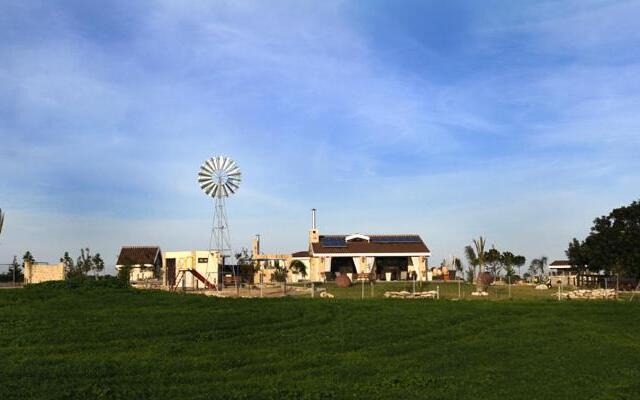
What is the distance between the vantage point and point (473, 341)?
20.2m

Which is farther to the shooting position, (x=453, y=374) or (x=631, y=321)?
(x=631, y=321)

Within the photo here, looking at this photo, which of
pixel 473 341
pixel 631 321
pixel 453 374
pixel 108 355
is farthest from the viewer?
pixel 631 321

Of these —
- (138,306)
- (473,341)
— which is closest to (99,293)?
(138,306)

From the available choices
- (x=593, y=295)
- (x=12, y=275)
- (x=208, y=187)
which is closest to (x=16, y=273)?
(x=12, y=275)

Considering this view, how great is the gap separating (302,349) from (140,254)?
58807 mm

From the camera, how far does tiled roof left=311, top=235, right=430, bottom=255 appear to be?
6988cm

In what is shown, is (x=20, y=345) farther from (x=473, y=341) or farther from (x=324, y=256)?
(x=324, y=256)

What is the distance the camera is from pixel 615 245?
187 feet

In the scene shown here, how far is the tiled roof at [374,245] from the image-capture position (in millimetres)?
69875

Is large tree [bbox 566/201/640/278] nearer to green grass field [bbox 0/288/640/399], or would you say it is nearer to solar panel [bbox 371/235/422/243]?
solar panel [bbox 371/235/422/243]

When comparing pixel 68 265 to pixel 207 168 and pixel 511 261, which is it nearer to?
pixel 207 168

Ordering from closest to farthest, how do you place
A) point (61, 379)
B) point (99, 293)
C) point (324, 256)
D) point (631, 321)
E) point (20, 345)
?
point (61, 379), point (20, 345), point (631, 321), point (99, 293), point (324, 256)

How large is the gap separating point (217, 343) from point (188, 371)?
3.61 metres

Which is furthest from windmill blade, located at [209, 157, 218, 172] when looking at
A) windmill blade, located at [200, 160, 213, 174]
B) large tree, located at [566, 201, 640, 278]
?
large tree, located at [566, 201, 640, 278]
